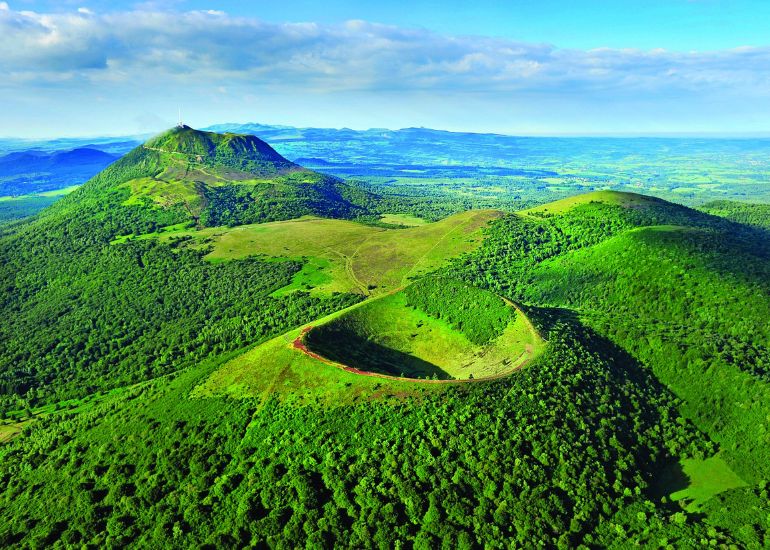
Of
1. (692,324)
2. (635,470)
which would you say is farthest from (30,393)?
(692,324)

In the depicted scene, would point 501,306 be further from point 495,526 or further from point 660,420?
point 495,526

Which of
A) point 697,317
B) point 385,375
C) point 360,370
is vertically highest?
point 360,370

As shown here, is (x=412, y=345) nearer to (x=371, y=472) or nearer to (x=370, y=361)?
(x=370, y=361)

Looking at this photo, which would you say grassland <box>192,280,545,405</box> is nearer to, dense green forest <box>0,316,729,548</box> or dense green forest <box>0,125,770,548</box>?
dense green forest <box>0,125,770,548</box>

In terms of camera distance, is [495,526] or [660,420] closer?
[495,526]

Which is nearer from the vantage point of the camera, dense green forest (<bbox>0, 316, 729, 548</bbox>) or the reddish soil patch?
dense green forest (<bbox>0, 316, 729, 548</bbox>)

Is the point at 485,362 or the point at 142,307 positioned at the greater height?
the point at 485,362

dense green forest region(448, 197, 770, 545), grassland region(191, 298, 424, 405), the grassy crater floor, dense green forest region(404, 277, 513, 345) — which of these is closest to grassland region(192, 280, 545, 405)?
grassland region(191, 298, 424, 405)

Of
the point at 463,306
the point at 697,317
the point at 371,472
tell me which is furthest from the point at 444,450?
the point at 697,317
